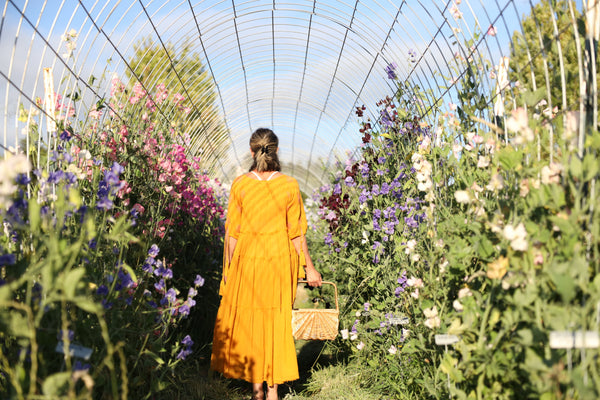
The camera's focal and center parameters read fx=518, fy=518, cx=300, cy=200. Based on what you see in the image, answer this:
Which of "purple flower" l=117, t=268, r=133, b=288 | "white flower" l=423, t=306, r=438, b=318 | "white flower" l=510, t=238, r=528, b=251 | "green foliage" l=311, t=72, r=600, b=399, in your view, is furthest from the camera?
"white flower" l=423, t=306, r=438, b=318

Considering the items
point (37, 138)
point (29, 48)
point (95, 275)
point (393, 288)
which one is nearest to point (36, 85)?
point (29, 48)

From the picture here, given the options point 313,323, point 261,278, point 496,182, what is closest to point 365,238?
point 313,323

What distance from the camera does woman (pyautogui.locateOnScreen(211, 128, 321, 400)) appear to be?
3.25m

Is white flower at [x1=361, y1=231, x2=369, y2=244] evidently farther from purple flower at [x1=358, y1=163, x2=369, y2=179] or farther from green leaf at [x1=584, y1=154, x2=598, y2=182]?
green leaf at [x1=584, y1=154, x2=598, y2=182]

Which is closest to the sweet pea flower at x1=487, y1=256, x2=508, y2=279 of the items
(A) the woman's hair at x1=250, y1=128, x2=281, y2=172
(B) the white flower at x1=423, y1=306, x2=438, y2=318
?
(B) the white flower at x1=423, y1=306, x2=438, y2=318

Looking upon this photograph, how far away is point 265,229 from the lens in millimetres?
3344

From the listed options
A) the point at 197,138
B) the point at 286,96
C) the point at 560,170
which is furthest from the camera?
the point at 286,96

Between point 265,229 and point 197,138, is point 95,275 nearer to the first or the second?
point 265,229

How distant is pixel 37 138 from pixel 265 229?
1.43 m

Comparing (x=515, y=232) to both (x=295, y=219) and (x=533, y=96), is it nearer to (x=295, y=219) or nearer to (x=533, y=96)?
(x=533, y=96)

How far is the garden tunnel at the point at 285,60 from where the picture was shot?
240 centimetres

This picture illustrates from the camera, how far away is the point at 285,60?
8203 mm

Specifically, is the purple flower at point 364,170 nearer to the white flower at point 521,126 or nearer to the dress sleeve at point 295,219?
the dress sleeve at point 295,219

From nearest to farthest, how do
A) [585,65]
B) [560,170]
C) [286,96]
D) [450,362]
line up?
[560,170] → [585,65] → [450,362] → [286,96]
